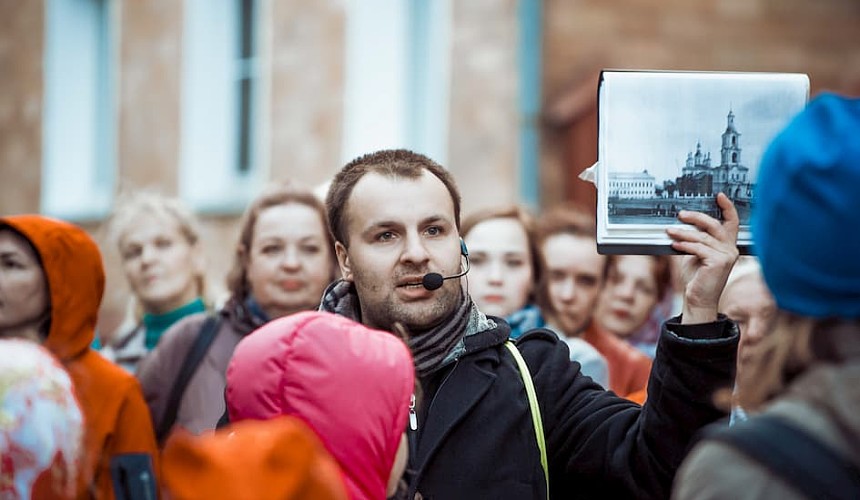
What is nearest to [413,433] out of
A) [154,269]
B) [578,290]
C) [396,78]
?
[578,290]

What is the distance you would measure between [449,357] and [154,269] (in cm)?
370

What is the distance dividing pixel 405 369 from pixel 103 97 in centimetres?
1433

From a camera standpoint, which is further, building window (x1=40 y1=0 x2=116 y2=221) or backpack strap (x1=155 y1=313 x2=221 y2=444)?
building window (x1=40 y1=0 x2=116 y2=221)

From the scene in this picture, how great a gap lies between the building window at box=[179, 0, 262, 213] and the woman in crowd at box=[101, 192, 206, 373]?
6528 millimetres

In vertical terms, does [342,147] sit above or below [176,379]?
above

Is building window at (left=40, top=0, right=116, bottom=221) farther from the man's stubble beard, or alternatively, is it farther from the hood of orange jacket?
the man's stubble beard

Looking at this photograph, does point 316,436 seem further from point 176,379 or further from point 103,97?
point 103,97

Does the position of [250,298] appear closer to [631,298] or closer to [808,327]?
[631,298]

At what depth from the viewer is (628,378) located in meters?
5.93

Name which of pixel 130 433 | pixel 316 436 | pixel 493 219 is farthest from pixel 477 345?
pixel 493 219

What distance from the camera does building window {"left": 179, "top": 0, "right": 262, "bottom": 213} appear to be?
1405cm

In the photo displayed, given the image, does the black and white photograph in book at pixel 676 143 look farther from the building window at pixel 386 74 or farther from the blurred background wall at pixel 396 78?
the building window at pixel 386 74

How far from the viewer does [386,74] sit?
479 inches

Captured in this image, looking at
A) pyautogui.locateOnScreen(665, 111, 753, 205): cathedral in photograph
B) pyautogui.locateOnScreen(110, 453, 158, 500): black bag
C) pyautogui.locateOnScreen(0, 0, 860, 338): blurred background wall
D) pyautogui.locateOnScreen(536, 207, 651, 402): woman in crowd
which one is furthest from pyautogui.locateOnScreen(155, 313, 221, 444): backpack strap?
pyautogui.locateOnScreen(0, 0, 860, 338): blurred background wall
